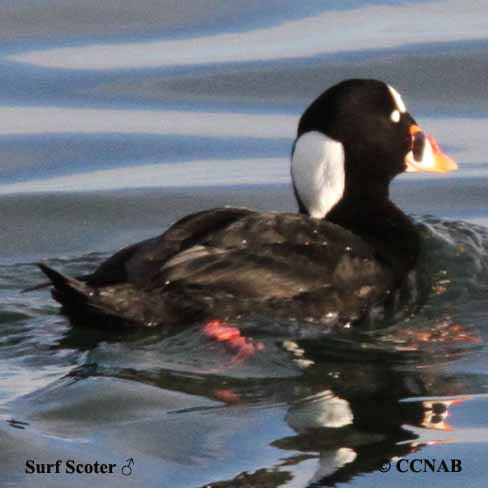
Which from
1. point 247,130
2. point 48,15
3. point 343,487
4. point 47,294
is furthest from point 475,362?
point 48,15

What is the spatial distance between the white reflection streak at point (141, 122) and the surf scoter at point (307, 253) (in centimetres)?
263

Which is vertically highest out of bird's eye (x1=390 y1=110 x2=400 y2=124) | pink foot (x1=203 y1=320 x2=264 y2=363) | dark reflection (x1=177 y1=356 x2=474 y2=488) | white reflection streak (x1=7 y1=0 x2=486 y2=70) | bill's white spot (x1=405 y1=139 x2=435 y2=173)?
white reflection streak (x1=7 y1=0 x2=486 y2=70)

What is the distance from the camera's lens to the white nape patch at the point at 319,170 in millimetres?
7207

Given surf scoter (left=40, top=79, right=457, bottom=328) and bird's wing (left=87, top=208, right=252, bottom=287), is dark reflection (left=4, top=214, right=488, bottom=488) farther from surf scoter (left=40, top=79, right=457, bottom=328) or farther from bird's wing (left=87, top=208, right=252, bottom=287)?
bird's wing (left=87, top=208, right=252, bottom=287)

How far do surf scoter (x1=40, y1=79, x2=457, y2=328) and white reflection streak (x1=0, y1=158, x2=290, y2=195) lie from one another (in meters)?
2.02

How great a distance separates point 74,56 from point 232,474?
6.65 meters

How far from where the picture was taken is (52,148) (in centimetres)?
984

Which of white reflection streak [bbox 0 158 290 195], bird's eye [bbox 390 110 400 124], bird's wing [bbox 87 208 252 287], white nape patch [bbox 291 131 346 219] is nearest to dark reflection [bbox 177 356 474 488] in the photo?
bird's wing [bbox 87 208 252 287]

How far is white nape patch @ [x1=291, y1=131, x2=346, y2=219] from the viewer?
7.21 meters

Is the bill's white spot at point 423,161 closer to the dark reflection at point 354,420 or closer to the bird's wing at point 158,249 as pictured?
the bird's wing at point 158,249

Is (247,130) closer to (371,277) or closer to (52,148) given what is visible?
(52,148)

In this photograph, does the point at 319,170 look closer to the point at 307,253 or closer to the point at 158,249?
the point at 307,253

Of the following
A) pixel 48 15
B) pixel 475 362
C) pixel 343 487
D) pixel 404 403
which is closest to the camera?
pixel 343 487

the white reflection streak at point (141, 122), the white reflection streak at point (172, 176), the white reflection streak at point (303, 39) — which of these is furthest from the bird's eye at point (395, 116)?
the white reflection streak at point (303, 39)
